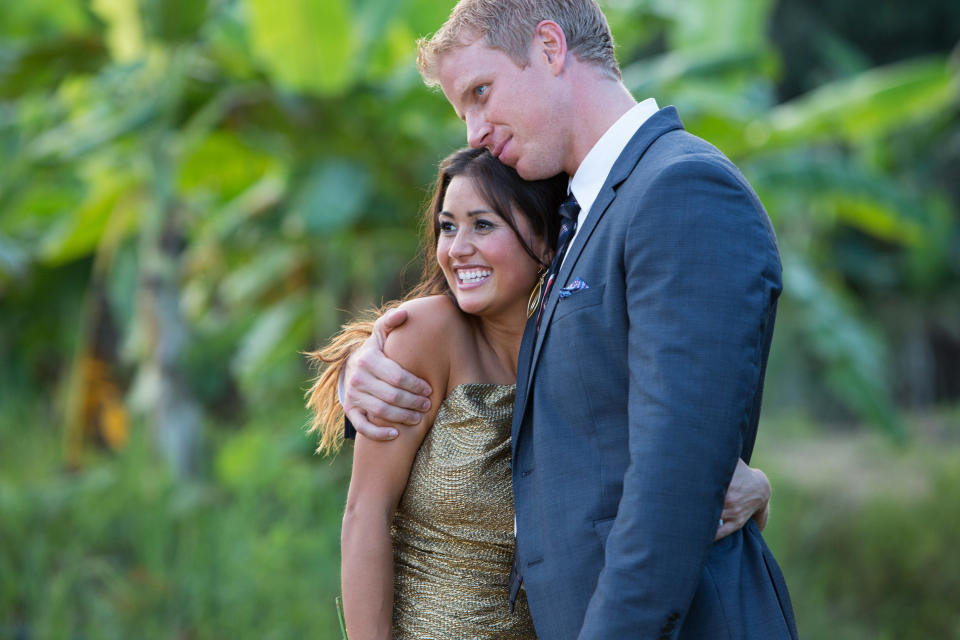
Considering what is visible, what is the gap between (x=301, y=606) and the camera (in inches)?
196

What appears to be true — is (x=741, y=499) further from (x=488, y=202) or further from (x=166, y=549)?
(x=166, y=549)

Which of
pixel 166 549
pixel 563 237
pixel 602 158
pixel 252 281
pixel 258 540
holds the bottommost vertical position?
pixel 258 540

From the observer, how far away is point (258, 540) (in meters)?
5.44

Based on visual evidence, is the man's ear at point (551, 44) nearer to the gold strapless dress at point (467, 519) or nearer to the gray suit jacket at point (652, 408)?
the gray suit jacket at point (652, 408)

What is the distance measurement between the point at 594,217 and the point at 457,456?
57 cm

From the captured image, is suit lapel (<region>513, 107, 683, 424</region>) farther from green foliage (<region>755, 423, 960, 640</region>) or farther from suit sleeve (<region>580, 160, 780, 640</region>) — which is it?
green foliage (<region>755, 423, 960, 640</region>)

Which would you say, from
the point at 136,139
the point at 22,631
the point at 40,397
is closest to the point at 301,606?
the point at 22,631

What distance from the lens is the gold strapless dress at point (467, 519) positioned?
1.96 meters

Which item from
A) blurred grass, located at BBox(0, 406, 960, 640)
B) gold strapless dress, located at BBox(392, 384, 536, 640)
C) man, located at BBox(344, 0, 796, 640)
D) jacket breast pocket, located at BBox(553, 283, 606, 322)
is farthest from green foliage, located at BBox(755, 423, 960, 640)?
jacket breast pocket, located at BBox(553, 283, 606, 322)

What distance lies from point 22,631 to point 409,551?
3.37 meters

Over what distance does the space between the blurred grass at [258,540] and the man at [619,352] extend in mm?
3284

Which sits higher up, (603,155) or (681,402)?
(603,155)

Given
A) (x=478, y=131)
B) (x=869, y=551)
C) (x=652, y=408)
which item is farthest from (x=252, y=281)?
(x=652, y=408)

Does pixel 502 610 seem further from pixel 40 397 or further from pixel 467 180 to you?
pixel 40 397
